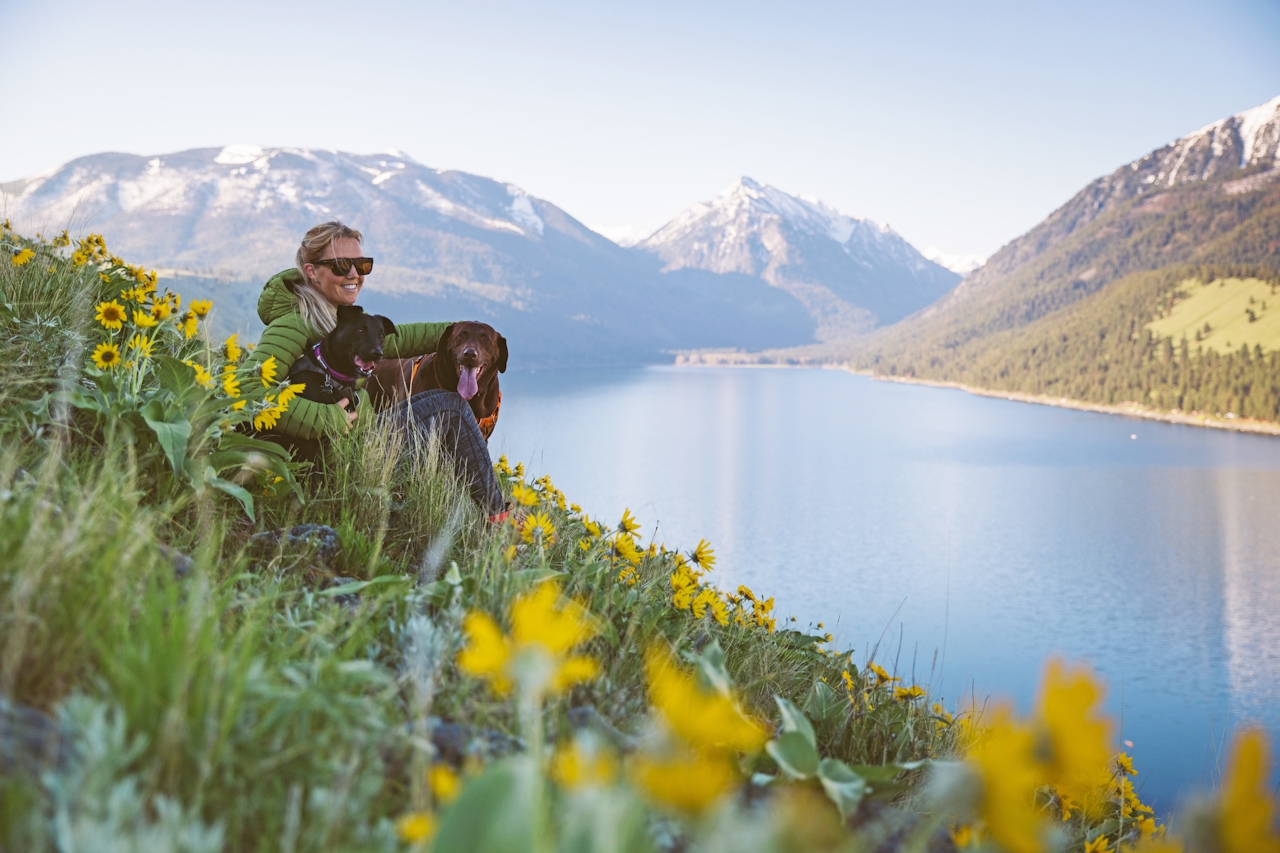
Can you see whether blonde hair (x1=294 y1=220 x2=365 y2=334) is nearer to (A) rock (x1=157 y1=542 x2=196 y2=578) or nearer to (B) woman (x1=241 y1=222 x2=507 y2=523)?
(B) woman (x1=241 y1=222 x2=507 y2=523)

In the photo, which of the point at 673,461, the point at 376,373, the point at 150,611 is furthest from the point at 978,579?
the point at 150,611

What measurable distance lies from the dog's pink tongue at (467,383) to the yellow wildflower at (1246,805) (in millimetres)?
3466

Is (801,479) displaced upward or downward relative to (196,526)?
downward

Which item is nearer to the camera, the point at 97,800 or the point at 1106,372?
the point at 97,800

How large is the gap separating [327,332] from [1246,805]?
3379mm

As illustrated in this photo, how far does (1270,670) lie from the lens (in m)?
22.3

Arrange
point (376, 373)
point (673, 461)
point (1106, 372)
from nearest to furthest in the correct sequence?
point (376, 373) < point (673, 461) < point (1106, 372)

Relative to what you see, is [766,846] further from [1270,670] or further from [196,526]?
[1270,670]

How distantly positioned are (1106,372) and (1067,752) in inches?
5174

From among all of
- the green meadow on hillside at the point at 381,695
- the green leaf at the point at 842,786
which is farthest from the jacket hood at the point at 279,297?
the green leaf at the point at 842,786

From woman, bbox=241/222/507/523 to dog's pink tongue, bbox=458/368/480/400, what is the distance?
6 cm

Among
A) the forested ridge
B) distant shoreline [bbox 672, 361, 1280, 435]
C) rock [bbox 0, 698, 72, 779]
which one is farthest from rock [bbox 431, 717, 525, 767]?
the forested ridge

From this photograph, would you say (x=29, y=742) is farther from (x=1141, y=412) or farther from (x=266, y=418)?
(x=1141, y=412)

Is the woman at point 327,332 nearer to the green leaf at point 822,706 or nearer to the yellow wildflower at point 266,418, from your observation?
the yellow wildflower at point 266,418
